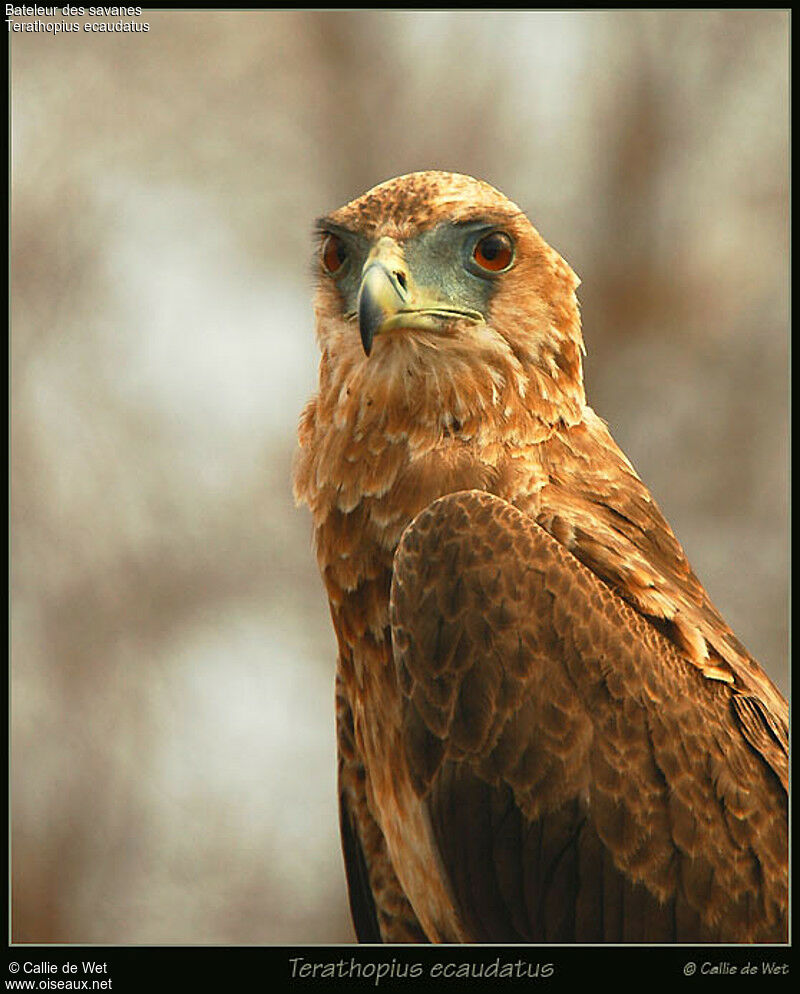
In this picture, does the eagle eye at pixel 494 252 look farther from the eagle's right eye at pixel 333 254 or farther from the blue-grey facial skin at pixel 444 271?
the eagle's right eye at pixel 333 254

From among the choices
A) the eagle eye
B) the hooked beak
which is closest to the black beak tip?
the hooked beak

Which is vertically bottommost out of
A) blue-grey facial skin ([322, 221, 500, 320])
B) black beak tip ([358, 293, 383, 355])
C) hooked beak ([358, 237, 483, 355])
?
black beak tip ([358, 293, 383, 355])

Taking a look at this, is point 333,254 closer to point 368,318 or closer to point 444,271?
point 444,271

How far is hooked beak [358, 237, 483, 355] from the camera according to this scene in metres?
2.69

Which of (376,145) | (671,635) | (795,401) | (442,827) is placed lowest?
(442,827)

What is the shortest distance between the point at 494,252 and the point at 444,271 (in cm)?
16

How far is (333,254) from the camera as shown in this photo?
3.11 m

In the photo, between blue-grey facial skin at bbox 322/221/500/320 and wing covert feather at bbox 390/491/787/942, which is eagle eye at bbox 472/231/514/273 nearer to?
blue-grey facial skin at bbox 322/221/500/320

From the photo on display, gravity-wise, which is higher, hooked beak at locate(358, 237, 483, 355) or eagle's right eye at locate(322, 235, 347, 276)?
eagle's right eye at locate(322, 235, 347, 276)

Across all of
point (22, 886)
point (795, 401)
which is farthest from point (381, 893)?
point (22, 886)

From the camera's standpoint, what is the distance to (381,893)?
3.31m

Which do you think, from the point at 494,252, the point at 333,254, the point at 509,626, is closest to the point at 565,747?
the point at 509,626
